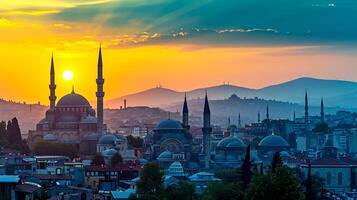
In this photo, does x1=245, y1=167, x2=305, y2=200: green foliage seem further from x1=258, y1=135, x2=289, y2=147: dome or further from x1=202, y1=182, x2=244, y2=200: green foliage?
x1=258, y1=135, x2=289, y2=147: dome

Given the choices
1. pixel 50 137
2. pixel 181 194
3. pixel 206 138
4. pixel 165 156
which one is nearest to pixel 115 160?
pixel 165 156

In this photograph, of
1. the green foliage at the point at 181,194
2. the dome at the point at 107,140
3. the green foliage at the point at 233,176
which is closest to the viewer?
the green foliage at the point at 181,194

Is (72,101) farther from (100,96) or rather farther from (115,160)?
(115,160)

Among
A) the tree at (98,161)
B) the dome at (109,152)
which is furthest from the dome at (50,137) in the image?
the tree at (98,161)

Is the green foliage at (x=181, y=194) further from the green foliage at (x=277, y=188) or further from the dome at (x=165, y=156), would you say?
the dome at (x=165, y=156)

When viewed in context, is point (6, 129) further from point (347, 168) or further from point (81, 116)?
point (347, 168)
